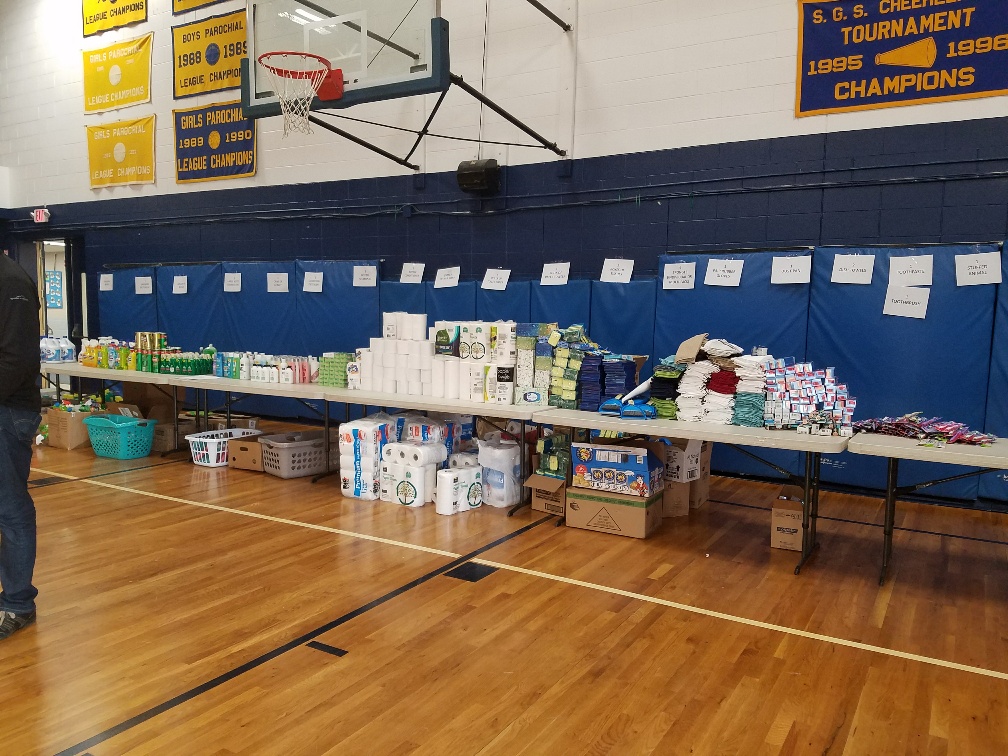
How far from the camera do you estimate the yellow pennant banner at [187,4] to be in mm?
9566

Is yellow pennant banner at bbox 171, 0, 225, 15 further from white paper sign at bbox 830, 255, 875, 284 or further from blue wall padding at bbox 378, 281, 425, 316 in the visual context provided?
white paper sign at bbox 830, 255, 875, 284

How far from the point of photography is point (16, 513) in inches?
119

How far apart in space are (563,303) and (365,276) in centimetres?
251

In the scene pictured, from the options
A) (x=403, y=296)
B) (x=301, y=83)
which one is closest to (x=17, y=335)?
(x=301, y=83)

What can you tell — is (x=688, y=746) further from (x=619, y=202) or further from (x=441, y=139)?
(x=441, y=139)

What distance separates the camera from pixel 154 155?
10.3 m

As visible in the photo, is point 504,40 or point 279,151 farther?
point 279,151

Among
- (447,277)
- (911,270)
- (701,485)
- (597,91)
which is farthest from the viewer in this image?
(447,277)

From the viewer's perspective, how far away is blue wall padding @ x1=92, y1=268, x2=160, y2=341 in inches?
402

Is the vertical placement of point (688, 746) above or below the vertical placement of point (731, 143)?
below

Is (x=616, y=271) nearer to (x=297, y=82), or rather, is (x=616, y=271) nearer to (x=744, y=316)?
(x=744, y=316)

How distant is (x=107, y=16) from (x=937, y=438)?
464 inches

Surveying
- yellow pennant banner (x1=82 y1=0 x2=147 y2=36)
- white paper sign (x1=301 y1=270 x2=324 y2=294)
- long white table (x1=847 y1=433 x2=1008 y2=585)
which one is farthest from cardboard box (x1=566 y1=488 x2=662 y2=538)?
yellow pennant banner (x1=82 y1=0 x2=147 y2=36)

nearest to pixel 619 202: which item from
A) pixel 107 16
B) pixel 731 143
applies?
pixel 731 143
